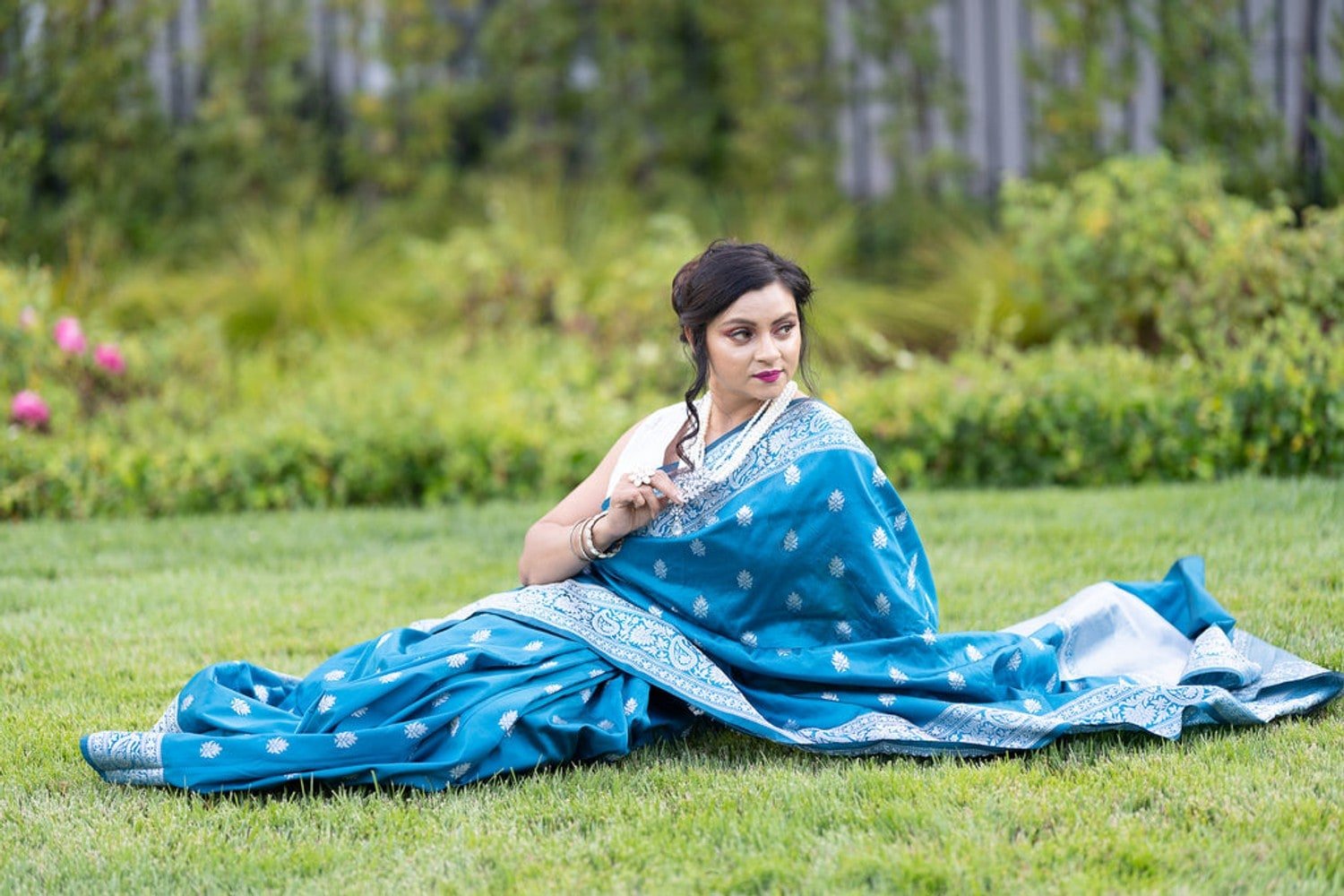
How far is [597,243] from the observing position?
878 cm

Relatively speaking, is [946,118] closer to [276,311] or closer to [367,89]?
[367,89]

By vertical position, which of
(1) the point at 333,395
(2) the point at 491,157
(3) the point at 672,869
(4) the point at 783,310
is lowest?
(3) the point at 672,869

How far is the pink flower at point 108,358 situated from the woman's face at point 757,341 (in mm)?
4487

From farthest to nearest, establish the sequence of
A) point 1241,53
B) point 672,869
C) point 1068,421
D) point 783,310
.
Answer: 1. point 1241,53
2. point 1068,421
3. point 783,310
4. point 672,869

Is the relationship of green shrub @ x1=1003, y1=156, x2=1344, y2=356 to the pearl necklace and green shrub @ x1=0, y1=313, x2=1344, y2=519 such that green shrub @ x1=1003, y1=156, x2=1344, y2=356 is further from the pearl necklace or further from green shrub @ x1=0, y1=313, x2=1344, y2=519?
the pearl necklace

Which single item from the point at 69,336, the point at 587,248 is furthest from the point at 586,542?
the point at 587,248

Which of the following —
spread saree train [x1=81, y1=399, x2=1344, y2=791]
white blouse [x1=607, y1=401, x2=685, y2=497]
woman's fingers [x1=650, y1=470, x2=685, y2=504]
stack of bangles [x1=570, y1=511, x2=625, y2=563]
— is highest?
white blouse [x1=607, y1=401, x2=685, y2=497]

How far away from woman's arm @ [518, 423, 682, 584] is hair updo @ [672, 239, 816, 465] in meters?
0.20

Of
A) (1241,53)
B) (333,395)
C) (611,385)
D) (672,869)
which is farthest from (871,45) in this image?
(672,869)

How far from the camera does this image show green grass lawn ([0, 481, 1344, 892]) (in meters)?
2.65

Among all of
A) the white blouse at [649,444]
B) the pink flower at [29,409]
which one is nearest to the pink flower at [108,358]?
the pink flower at [29,409]

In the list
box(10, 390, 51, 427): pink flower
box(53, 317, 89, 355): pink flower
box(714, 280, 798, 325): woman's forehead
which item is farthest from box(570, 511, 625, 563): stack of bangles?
box(53, 317, 89, 355): pink flower

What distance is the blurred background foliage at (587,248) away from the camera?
20.9 ft

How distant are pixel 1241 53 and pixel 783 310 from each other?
6106 mm
